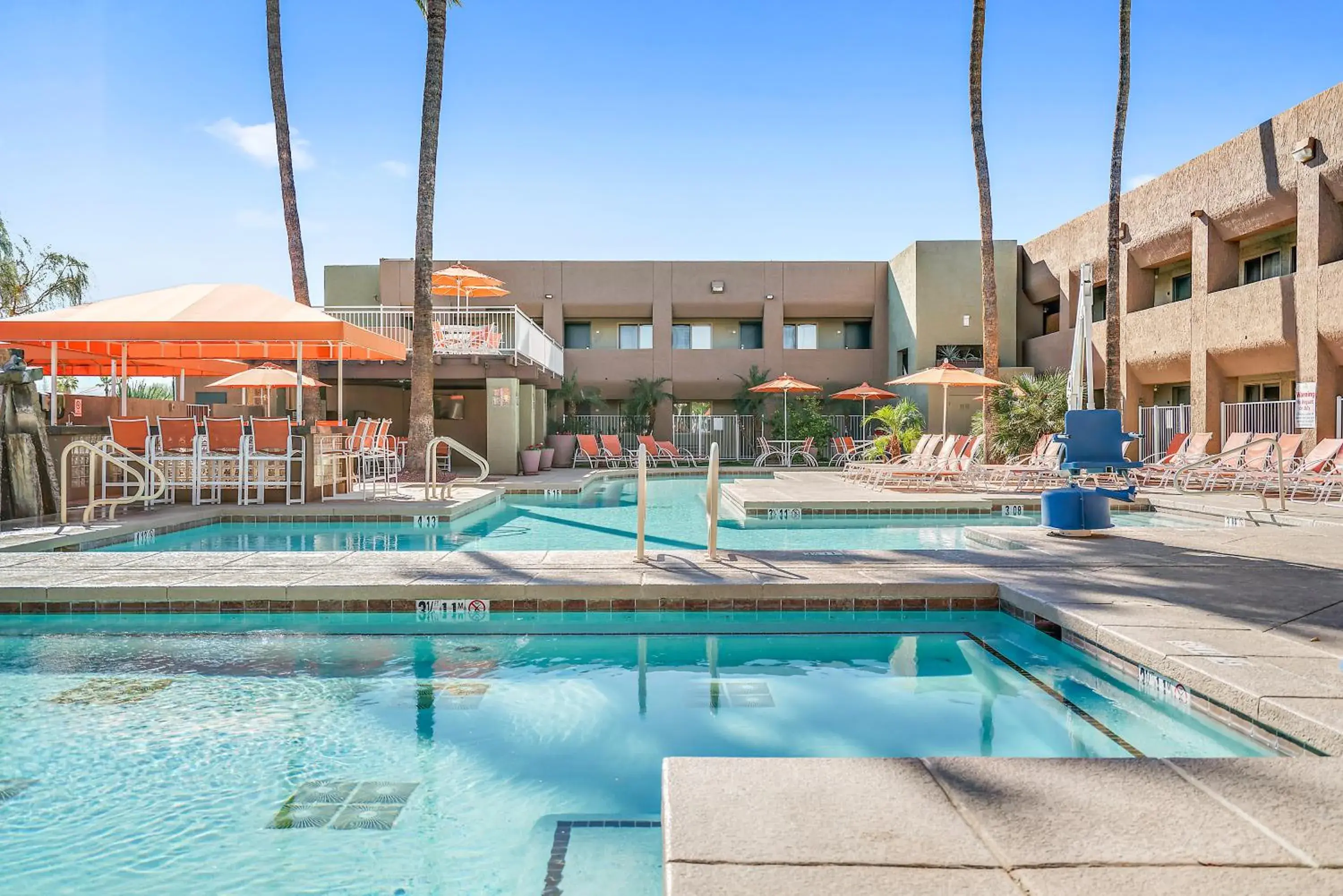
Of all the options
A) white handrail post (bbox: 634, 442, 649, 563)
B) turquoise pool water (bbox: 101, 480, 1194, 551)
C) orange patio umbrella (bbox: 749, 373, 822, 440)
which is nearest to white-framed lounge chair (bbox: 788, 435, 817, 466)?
orange patio umbrella (bbox: 749, 373, 822, 440)

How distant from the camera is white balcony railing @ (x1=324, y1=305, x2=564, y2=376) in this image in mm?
17125

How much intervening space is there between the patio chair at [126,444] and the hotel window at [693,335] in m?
18.0

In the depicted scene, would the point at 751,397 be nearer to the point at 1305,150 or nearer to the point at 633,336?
the point at 633,336

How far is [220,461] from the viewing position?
37.0 ft

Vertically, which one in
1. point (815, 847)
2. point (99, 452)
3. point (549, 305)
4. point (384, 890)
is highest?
point (549, 305)

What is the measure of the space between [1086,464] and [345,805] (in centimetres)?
682

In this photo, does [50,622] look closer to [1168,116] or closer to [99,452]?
[99,452]

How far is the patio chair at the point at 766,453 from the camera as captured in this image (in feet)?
76.5

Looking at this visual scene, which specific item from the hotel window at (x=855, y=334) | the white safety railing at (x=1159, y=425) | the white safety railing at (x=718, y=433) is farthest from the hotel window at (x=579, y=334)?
the white safety railing at (x=1159, y=425)

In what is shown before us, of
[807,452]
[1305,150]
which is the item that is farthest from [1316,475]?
[807,452]

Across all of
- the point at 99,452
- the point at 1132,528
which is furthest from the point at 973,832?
the point at 99,452

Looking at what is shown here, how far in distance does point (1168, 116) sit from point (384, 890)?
1898cm

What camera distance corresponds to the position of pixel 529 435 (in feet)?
66.1

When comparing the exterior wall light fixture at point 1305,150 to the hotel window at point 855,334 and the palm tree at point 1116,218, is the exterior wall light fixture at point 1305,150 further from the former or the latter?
the hotel window at point 855,334
